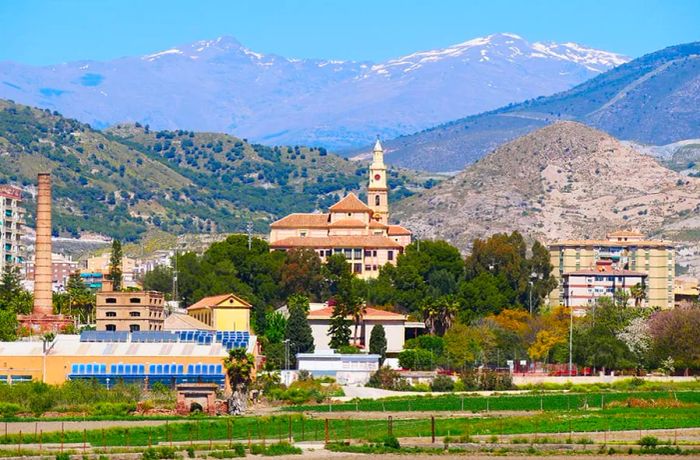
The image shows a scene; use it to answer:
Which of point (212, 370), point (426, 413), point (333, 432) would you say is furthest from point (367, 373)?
point (333, 432)

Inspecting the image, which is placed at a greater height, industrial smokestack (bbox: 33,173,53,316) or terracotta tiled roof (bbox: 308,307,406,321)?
industrial smokestack (bbox: 33,173,53,316)

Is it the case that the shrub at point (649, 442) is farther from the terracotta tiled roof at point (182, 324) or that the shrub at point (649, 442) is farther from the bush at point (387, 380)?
the terracotta tiled roof at point (182, 324)

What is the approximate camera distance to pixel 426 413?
115 m

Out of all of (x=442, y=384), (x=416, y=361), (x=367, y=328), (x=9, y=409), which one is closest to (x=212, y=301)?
(x=367, y=328)

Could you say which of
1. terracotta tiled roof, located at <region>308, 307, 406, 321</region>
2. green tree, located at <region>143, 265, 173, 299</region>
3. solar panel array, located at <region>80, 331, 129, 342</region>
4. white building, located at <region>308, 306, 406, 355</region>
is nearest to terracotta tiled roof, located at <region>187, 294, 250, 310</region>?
terracotta tiled roof, located at <region>308, 307, 406, 321</region>

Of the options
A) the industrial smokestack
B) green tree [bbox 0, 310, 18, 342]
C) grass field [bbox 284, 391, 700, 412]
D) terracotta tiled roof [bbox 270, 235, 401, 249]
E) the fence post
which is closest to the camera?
the fence post

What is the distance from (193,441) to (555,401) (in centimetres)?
3442

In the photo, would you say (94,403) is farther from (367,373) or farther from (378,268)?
(378,268)

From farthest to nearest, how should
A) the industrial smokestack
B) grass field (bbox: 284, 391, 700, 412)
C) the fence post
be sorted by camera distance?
the industrial smokestack < grass field (bbox: 284, 391, 700, 412) < the fence post

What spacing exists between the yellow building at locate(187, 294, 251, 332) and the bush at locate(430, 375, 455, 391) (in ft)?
90.4

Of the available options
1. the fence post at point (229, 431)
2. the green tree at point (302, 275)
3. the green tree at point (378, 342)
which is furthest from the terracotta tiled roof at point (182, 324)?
the fence post at point (229, 431)

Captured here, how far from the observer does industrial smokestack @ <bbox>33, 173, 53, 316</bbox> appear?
160125 mm

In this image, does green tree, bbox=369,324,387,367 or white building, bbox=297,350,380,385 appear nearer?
white building, bbox=297,350,380,385

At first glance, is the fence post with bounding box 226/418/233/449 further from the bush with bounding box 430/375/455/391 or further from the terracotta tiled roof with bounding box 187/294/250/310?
the terracotta tiled roof with bounding box 187/294/250/310
